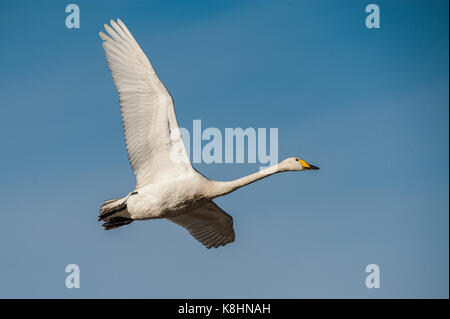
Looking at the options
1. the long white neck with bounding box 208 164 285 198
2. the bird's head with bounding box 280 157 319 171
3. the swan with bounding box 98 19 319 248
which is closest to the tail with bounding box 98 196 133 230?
the swan with bounding box 98 19 319 248

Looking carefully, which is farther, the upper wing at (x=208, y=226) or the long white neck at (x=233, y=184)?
the upper wing at (x=208, y=226)

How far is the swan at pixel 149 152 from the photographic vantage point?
69.3 feet

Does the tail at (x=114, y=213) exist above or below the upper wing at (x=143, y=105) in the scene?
below

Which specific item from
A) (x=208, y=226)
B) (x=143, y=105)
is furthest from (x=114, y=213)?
(x=208, y=226)

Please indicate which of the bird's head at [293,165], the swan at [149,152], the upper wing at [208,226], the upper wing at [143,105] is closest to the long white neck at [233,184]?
the swan at [149,152]

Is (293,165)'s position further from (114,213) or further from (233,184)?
(114,213)

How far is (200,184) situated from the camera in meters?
21.0

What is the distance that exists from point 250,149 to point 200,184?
69.1 inches

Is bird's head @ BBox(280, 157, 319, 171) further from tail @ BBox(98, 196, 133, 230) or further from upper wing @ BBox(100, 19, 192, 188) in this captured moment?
tail @ BBox(98, 196, 133, 230)

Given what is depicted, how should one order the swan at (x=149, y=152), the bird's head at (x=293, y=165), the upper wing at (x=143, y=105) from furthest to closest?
the bird's head at (x=293, y=165), the upper wing at (x=143, y=105), the swan at (x=149, y=152)

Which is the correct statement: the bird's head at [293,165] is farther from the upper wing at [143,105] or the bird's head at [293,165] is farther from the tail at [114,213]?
the tail at [114,213]

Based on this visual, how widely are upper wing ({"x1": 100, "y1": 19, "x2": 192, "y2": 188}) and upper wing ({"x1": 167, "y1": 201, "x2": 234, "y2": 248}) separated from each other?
3.36 meters
